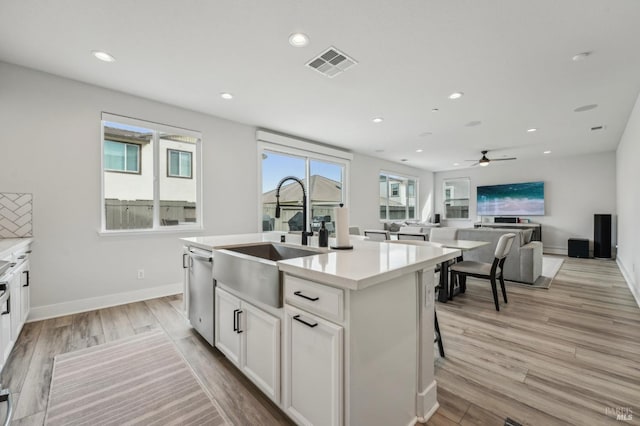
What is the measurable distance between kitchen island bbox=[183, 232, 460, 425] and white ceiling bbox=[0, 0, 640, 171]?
1.81m

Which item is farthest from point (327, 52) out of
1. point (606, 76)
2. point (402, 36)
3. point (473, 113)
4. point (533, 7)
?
point (606, 76)

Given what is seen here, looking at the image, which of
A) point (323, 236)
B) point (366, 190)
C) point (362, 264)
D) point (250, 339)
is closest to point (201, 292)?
point (250, 339)

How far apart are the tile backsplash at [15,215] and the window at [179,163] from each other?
1.49 m

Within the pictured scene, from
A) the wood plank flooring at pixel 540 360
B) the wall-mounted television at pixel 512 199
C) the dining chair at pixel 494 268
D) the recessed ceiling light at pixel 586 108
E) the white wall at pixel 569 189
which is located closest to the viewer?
the wood plank flooring at pixel 540 360

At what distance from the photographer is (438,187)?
10.2 metres

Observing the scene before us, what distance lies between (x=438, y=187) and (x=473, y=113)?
21.3 ft

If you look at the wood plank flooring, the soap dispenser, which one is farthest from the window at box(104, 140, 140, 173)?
the wood plank flooring

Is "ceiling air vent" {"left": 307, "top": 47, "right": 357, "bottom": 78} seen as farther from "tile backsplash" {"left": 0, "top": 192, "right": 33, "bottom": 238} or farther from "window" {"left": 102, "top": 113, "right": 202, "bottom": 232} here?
"tile backsplash" {"left": 0, "top": 192, "right": 33, "bottom": 238}

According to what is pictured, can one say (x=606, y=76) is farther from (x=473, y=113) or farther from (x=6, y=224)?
(x=6, y=224)

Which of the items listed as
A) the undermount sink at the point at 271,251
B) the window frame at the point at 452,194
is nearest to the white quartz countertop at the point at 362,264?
the undermount sink at the point at 271,251

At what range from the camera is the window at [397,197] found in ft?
26.5

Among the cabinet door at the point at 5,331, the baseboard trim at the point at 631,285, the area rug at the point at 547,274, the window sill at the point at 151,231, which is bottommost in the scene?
the area rug at the point at 547,274

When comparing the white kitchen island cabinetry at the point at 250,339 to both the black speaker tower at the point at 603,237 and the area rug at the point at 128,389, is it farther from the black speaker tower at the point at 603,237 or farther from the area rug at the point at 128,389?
the black speaker tower at the point at 603,237

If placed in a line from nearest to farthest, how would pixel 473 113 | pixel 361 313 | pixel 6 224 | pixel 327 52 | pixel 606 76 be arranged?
1. pixel 361 313
2. pixel 327 52
3. pixel 6 224
4. pixel 606 76
5. pixel 473 113
